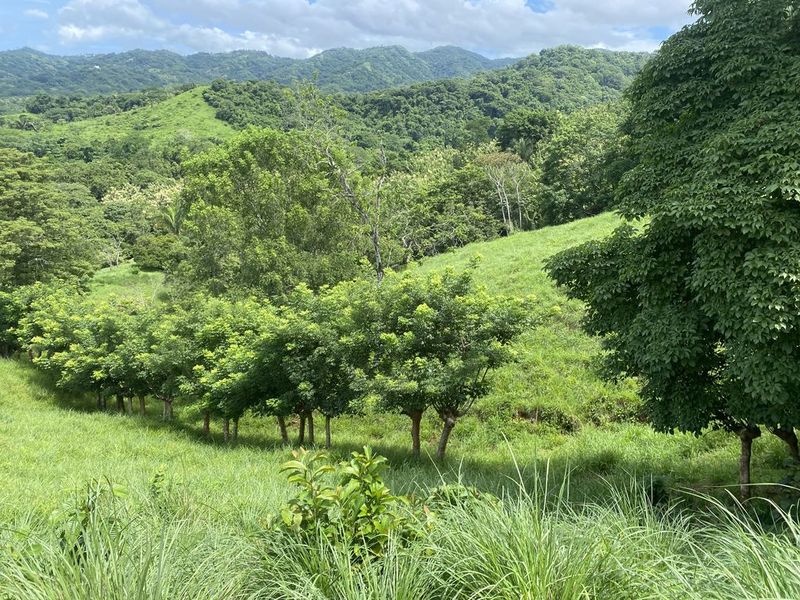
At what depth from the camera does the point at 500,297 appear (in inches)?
432

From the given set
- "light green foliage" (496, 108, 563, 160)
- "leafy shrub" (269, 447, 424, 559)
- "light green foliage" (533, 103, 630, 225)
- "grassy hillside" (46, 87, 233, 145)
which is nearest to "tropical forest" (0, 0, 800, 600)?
"leafy shrub" (269, 447, 424, 559)

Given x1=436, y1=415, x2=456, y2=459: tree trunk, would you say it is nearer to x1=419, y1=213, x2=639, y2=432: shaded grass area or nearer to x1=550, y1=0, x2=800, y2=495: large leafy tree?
x1=419, y1=213, x2=639, y2=432: shaded grass area

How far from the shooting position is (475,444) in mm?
13062

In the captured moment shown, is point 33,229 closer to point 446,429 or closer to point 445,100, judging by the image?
point 446,429

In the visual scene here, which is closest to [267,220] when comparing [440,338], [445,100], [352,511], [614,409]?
[440,338]

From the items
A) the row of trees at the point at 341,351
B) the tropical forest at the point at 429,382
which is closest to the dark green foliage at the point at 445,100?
the tropical forest at the point at 429,382

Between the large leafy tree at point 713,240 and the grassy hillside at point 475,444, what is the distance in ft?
6.48

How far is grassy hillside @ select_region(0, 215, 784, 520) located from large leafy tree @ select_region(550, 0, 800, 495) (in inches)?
77.7

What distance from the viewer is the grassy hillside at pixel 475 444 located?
770 cm

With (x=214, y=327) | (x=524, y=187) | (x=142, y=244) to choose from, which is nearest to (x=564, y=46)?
(x=524, y=187)

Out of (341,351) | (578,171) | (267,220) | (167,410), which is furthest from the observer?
(578,171)

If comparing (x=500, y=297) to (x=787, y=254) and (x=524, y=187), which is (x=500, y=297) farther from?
(x=524, y=187)

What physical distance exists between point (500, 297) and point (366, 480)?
26.6 ft

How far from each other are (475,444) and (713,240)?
28.2 ft
